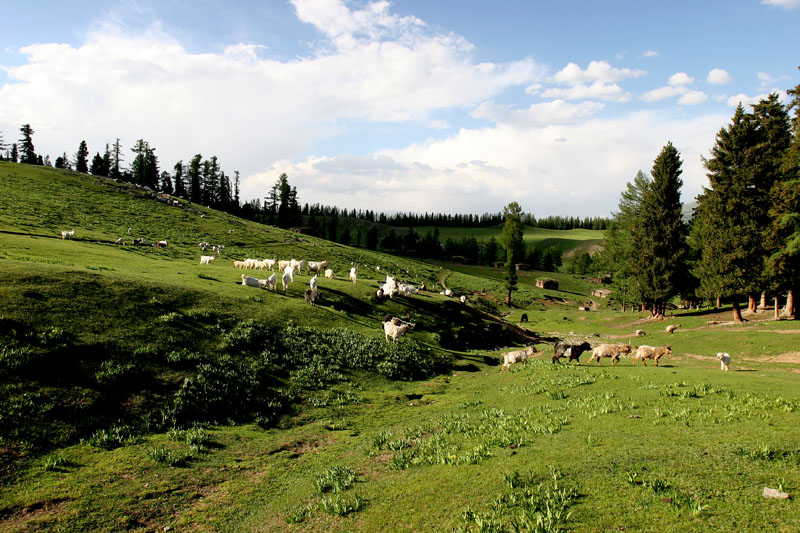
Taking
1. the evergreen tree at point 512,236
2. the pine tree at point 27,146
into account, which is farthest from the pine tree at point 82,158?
the evergreen tree at point 512,236

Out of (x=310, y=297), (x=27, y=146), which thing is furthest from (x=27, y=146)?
(x=310, y=297)

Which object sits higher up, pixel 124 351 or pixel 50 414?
pixel 124 351

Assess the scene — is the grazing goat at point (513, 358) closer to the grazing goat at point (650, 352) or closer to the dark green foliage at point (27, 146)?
the grazing goat at point (650, 352)

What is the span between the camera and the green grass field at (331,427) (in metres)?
6.82

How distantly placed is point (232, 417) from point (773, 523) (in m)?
14.7

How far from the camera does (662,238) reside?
154 feet

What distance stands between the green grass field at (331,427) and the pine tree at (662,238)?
19886 mm

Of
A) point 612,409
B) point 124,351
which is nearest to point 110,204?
point 124,351

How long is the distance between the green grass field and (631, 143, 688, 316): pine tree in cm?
1989

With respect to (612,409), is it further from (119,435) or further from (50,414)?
(50,414)

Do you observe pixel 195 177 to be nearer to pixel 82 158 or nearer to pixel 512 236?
pixel 82 158

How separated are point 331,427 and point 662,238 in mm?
49368

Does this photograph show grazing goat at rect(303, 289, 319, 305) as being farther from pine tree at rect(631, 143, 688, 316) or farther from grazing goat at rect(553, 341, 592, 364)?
pine tree at rect(631, 143, 688, 316)

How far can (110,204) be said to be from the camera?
73.1 m
